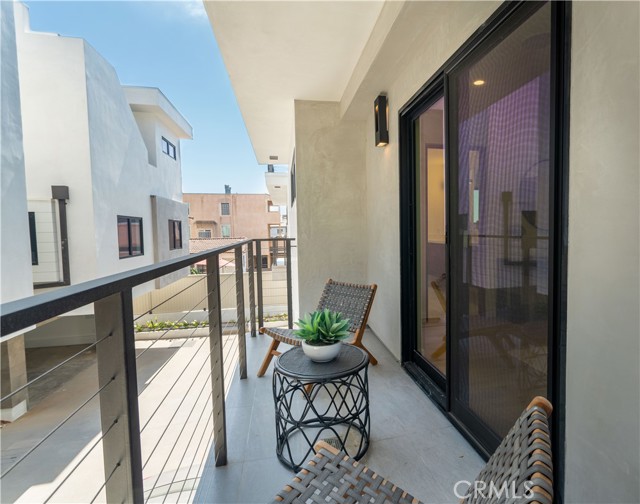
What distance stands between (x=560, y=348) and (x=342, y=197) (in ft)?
8.50

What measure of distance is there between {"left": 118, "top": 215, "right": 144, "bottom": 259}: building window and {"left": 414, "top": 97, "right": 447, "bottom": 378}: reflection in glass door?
6867 mm

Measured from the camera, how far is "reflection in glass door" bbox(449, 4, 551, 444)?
1.16 m

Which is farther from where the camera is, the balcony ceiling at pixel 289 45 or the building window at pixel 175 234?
the building window at pixel 175 234

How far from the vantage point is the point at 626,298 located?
2.74ft

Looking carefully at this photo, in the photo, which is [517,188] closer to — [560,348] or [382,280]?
[560,348]

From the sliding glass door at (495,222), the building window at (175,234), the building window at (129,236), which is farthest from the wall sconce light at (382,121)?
the building window at (175,234)

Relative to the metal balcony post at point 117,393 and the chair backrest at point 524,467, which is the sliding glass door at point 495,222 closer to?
the chair backrest at point 524,467

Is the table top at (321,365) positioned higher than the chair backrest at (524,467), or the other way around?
the chair backrest at (524,467)

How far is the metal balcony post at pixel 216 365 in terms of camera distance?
1470 mm

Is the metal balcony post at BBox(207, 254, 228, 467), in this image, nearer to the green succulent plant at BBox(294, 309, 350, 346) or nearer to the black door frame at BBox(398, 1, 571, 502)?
the green succulent plant at BBox(294, 309, 350, 346)

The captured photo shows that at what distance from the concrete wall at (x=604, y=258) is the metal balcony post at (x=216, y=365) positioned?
1.36 m

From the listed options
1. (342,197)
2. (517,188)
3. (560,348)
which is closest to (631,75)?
(517,188)
